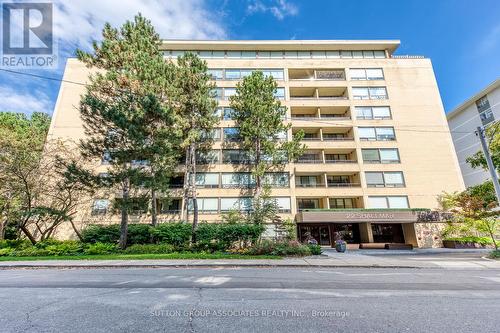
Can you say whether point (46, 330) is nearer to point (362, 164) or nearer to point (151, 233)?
point (151, 233)

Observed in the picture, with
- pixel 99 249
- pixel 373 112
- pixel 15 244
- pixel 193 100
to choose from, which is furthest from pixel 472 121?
pixel 15 244

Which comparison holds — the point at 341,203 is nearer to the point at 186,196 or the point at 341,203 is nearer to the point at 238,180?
the point at 238,180

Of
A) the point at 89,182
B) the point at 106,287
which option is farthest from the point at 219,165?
the point at 106,287

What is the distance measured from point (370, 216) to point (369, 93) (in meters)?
16.9

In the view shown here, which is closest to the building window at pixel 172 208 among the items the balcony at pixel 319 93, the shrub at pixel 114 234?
the shrub at pixel 114 234

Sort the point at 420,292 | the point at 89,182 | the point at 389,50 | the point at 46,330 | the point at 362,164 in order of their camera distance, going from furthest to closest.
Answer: the point at 389,50 → the point at 362,164 → the point at 89,182 → the point at 420,292 → the point at 46,330

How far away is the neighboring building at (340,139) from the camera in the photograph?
2611cm

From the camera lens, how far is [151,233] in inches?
750

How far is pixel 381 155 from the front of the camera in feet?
92.0

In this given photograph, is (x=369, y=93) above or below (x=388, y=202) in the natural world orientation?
above

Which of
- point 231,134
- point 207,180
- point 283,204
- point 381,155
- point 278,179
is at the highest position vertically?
point 231,134

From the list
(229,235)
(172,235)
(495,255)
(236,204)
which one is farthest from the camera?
(236,204)

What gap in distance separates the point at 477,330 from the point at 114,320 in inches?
259

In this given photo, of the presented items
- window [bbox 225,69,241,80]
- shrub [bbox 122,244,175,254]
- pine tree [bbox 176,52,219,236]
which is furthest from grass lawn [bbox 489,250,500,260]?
window [bbox 225,69,241,80]
